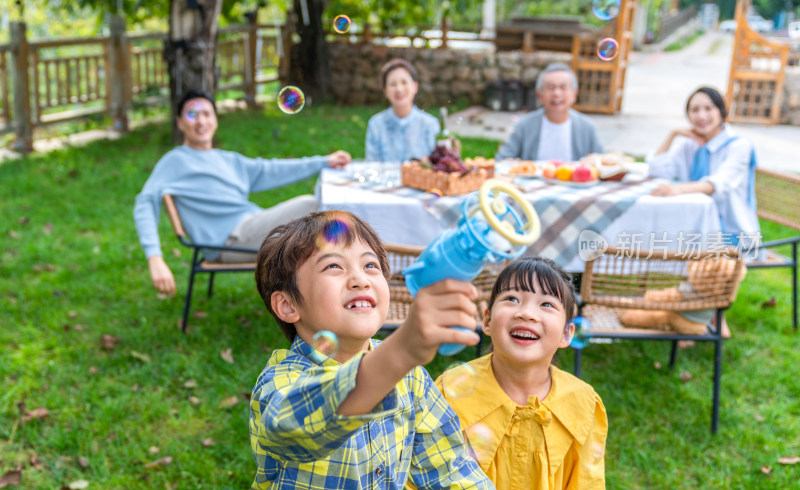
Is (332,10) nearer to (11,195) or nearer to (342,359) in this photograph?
(11,195)

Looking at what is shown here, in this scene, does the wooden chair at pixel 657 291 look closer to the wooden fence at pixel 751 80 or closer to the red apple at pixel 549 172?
the red apple at pixel 549 172

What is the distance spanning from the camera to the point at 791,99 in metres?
11.5

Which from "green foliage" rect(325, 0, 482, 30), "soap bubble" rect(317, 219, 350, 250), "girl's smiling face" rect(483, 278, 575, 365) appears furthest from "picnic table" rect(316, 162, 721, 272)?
"green foliage" rect(325, 0, 482, 30)

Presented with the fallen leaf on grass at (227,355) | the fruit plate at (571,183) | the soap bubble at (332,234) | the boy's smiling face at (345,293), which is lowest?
the fallen leaf on grass at (227,355)

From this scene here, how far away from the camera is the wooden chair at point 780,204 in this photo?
4.64 m

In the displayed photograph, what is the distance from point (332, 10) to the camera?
14516 millimetres

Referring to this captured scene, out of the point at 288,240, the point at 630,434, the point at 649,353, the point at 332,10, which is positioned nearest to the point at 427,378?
the point at 288,240

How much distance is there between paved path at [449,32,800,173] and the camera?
9.71 metres

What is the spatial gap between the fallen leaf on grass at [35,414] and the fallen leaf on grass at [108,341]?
73 centimetres

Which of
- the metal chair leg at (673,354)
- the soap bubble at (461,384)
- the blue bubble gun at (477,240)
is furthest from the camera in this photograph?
the metal chair leg at (673,354)

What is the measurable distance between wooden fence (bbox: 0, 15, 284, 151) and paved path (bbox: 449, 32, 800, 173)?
394cm

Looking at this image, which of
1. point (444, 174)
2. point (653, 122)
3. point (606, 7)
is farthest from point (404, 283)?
point (653, 122)

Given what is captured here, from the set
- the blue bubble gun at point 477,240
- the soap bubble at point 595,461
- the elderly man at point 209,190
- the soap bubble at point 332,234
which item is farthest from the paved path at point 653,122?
the blue bubble gun at point 477,240

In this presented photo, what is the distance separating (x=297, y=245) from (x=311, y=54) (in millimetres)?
12015
